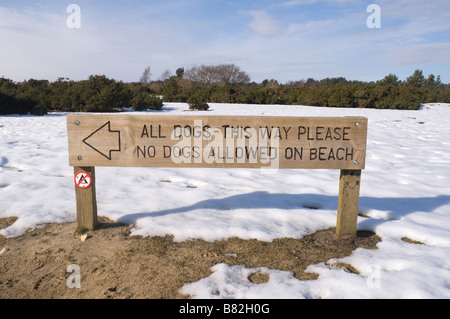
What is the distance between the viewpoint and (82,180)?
105 inches

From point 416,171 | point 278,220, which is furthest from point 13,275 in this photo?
point 416,171

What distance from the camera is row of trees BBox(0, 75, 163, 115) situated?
39.3ft

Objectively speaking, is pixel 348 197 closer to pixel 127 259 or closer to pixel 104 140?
pixel 127 259

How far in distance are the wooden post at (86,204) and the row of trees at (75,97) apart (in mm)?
10967

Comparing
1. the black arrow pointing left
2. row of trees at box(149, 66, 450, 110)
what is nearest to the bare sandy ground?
the black arrow pointing left

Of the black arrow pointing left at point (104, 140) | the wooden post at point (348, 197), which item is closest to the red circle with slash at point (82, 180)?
the black arrow pointing left at point (104, 140)

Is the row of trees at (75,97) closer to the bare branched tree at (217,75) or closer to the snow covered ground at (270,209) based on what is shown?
the snow covered ground at (270,209)

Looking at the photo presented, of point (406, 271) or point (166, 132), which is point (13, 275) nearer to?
point (166, 132)

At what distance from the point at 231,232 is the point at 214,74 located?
45059 millimetres

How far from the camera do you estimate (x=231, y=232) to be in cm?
270

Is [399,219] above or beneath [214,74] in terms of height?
beneath

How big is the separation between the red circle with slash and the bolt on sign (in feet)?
0.32

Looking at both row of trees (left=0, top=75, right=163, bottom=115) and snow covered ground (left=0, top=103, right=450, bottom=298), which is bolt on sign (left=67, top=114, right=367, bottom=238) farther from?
row of trees (left=0, top=75, right=163, bottom=115)

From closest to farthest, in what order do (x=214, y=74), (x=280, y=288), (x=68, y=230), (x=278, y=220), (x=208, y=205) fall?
(x=280, y=288), (x=68, y=230), (x=278, y=220), (x=208, y=205), (x=214, y=74)
